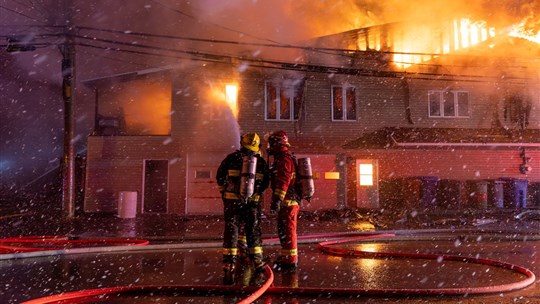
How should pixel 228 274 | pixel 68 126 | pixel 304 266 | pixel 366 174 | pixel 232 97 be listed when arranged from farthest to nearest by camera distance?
1. pixel 366 174
2. pixel 232 97
3. pixel 68 126
4. pixel 304 266
5. pixel 228 274

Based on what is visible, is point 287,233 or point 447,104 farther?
point 447,104

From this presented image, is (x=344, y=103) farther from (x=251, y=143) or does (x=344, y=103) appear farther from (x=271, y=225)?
(x=251, y=143)

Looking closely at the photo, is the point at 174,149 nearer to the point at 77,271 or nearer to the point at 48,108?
the point at 77,271

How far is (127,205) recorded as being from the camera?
14312 mm

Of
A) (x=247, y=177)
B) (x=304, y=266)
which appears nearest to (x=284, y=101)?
(x=304, y=266)

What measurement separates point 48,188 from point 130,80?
22.2 meters

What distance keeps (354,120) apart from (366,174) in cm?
238

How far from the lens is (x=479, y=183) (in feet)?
53.0

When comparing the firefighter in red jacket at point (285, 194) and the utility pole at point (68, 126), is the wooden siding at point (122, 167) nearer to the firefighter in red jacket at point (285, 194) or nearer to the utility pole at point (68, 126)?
the utility pole at point (68, 126)

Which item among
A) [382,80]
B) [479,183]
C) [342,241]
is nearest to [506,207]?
[479,183]

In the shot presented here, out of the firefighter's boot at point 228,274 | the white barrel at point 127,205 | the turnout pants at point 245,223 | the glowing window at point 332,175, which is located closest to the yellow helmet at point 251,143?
the turnout pants at point 245,223

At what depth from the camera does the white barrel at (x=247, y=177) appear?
4.94m

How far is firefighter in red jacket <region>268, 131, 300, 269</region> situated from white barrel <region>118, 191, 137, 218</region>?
9.99m

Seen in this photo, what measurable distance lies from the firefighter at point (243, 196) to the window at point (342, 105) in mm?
12515
